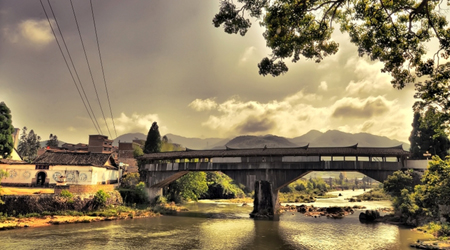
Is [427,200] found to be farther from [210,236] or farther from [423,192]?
[210,236]

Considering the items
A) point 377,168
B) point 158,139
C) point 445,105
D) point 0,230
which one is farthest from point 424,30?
point 158,139

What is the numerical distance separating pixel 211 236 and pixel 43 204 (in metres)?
18.1

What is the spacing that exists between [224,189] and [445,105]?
5718cm

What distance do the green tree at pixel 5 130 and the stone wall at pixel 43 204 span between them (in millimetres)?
16889

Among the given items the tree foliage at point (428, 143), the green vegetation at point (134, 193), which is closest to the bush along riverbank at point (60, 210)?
the green vegetation at point (134, 193)

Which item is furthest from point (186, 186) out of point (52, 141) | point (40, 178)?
point (52, 141)

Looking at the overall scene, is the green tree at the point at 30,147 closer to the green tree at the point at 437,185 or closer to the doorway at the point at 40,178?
the doorway at the point at 40,178

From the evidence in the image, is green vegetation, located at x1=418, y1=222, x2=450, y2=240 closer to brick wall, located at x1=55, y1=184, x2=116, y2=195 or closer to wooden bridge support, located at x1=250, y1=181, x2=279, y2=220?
wooden bridge support, located at x1=250, y1=181, x2=279, y2=220

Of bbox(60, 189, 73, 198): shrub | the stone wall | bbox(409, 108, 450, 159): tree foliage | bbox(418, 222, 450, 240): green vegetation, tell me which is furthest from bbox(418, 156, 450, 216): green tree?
bbox(60, 189, 73, 198): shrub

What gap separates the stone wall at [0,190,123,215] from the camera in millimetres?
25922

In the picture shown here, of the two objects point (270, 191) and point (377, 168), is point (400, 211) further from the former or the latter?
point (270, 191)

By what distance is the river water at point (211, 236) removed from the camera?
1927 centimetres

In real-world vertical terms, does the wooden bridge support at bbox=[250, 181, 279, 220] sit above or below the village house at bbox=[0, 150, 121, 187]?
below

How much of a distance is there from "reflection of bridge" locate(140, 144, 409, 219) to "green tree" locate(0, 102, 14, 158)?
22.0 meters
